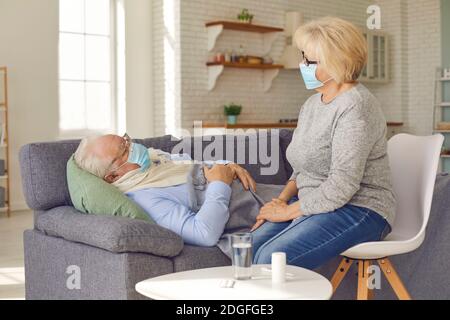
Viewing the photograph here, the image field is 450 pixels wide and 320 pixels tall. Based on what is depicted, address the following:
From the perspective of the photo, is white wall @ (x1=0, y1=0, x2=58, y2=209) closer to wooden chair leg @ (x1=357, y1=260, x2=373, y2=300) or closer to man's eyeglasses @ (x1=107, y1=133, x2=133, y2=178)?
man's eyeglasses @ (x1=107, y1=133, x2=133, y2=178)

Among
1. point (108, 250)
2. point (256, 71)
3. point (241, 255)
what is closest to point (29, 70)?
point (256, 71)

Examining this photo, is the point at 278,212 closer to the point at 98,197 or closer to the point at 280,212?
the point at 280,212

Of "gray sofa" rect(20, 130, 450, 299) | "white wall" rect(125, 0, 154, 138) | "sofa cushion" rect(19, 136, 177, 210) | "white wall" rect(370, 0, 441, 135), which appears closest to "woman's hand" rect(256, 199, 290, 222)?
A: "gray sofa" rect(20, 130, 450, 299)

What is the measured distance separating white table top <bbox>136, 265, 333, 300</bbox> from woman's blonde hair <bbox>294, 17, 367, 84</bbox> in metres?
0.75

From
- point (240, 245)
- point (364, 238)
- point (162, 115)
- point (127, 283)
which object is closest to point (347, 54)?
point (364, 238)

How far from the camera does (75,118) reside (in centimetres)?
832

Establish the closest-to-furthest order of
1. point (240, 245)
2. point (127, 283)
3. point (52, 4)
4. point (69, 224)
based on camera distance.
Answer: point (240, 245) → point (127, 283) → point (69, 224) → point (52, 4)

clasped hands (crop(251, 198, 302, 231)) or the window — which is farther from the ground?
the window

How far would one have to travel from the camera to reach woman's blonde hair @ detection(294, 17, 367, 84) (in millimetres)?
2529

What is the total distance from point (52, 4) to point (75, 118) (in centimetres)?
130

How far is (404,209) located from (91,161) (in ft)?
4.14

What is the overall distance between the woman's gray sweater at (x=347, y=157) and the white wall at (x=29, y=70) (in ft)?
18.9

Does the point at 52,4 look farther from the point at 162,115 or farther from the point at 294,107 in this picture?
Answer: the point at 294,107

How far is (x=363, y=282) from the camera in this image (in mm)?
2596
